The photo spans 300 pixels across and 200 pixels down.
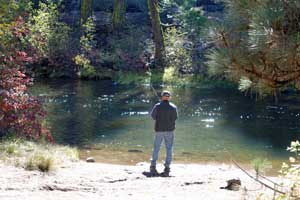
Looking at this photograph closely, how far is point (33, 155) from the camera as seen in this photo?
9.74 metres

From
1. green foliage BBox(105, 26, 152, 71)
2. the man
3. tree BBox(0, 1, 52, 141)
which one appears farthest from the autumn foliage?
green foliage BBox(105, 26, 152, 71)

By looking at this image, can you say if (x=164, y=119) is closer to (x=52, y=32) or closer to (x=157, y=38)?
(x=157, y=38)

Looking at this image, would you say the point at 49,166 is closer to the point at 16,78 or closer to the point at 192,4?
the point at 16,78

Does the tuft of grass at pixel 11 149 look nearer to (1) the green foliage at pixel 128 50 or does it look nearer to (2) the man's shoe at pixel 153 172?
(2) the man's shoe at pixel 153 172

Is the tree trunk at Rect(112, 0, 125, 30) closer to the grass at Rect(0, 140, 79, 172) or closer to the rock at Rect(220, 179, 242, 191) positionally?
the grass at Rect(0, 140, 79, 172)

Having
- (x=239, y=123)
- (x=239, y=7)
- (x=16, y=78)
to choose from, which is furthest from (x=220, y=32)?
(x=239, y=123)

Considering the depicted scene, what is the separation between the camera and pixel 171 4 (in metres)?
35.7

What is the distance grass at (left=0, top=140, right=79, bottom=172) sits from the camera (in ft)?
30.9

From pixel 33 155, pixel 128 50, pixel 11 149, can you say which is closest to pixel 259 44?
pixel 33 155

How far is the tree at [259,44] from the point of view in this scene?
14.2 feet

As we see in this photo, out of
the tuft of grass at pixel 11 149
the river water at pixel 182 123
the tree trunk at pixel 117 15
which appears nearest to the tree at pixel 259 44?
the tuft of grass at pixel 11 149

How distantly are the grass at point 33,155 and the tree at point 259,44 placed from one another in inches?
195

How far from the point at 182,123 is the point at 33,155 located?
29.3 feet

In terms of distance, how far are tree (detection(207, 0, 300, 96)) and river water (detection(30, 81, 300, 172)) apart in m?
8.04
